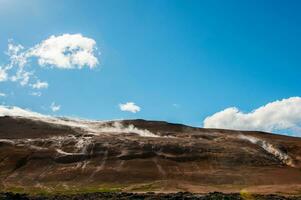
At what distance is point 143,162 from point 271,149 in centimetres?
4041

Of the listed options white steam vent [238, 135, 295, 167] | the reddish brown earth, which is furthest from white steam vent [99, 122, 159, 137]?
white steam vent [238, 135, 295, 167]

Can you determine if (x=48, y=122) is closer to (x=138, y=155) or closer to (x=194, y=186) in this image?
(x=138, y=155)

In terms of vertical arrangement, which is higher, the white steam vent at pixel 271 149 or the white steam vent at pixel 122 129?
the white steam vent at pixel 122 129

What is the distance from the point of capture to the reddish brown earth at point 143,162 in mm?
101875

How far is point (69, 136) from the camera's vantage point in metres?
145

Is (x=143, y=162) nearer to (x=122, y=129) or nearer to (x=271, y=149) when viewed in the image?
(x=271, y=149)

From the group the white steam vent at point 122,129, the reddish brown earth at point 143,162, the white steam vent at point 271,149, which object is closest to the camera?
the reddish brown earth at point 143,162

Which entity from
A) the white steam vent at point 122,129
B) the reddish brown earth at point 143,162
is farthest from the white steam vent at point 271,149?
the white steam vent at point 122,129

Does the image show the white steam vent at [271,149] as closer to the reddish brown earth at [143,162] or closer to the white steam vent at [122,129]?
the reddish brown earth at [143,162]

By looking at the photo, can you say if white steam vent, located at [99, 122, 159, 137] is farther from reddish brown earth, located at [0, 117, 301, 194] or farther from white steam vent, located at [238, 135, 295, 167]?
white steam vent, located at [238, 135, 295, 167]

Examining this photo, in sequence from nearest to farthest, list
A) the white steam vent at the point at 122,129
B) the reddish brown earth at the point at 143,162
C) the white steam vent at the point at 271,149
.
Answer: the reddish brown earth at the point at 143,162 → the white steam vent at the point at 271,149 → the white steam vent at the point at 122,129

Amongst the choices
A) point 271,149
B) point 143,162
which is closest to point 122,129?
point 143,162

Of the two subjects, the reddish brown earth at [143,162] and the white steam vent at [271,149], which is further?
the white steam vent at [271,149]

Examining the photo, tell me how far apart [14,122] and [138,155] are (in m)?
59.8
